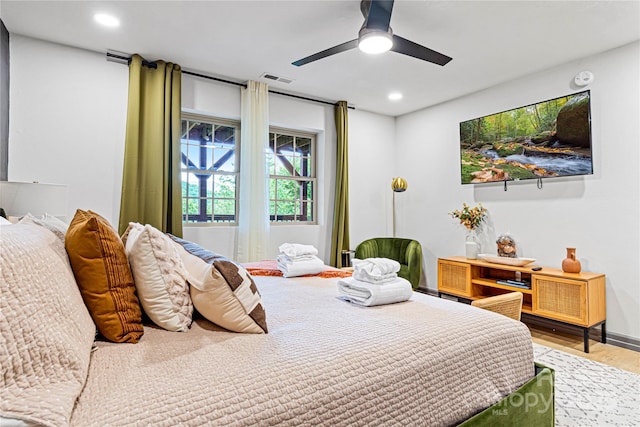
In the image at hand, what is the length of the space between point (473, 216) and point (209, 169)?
312 cm

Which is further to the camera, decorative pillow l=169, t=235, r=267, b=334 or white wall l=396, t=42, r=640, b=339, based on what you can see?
white wall l=396, t=42, r=640, b=339

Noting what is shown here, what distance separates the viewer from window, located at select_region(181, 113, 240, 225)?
3.85 meters

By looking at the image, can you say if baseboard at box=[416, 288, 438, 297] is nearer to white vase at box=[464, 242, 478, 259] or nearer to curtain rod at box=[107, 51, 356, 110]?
white vase at box=[464, 242, 478, 259]

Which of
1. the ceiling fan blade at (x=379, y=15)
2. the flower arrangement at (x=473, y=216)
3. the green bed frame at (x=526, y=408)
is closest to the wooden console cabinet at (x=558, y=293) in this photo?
the flower arrangement at (x=473, y=216)

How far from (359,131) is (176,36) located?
2.67m

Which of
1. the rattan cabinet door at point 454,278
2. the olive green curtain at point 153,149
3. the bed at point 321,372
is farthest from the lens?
the rattan cabinet door at point 454,278

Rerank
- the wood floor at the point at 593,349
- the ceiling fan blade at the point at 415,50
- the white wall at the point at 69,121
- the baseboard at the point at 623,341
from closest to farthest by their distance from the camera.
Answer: the ceiling fan blade at the point at 415,50 → the wood floor at the point at 593,349 → the white wall at the point at 69,121 → the baseboard at the point at 623,341

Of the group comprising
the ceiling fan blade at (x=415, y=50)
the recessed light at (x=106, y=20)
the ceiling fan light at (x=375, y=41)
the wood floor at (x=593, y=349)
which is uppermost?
the recessed light at (x=106, y=20)

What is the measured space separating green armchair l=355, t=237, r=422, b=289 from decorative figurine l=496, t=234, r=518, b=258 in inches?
33.9

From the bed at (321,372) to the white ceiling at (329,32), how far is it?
214 centimetres

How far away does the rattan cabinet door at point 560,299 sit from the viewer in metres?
2.86

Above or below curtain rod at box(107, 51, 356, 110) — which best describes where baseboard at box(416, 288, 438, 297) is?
below

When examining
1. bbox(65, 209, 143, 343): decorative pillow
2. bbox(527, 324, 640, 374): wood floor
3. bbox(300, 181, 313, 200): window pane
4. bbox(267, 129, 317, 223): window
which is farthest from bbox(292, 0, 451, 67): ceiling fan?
bbox(527, 324, 640, 374): wood floor

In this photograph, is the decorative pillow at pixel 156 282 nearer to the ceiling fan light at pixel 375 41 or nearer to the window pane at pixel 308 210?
the ceiling fan light at pixel 375 41
